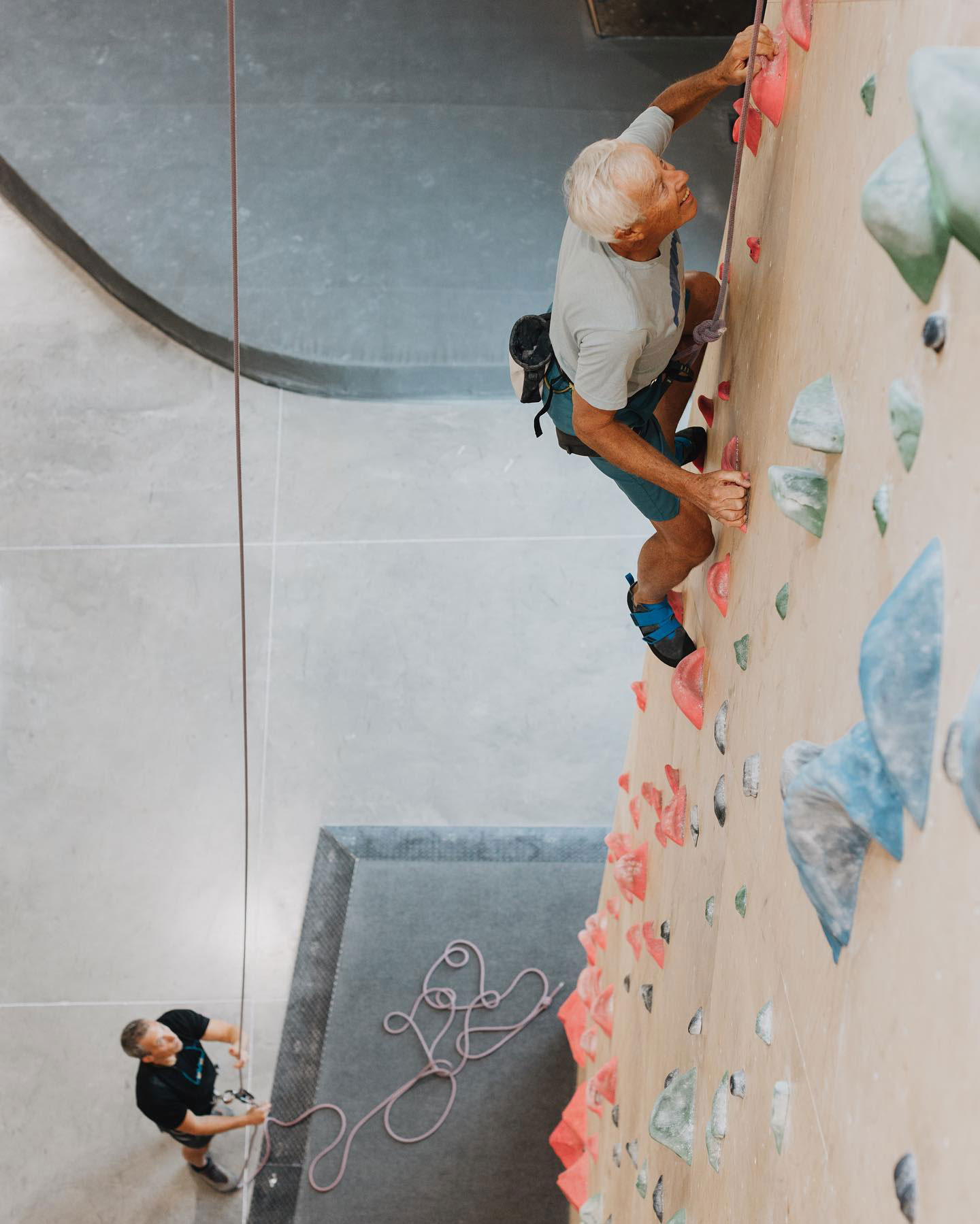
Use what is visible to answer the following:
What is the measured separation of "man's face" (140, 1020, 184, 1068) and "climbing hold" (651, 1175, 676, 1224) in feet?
5.77

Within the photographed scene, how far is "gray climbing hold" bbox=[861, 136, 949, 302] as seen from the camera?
93 centimetres

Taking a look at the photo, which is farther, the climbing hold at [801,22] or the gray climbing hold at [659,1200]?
the gray climbing hold at [659,1200]

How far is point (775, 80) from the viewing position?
5.25 feet

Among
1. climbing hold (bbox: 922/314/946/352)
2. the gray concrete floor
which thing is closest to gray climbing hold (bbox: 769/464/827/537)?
climbing hold (bbox: 922/314/946/352)

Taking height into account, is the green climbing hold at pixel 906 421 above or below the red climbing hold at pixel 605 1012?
above

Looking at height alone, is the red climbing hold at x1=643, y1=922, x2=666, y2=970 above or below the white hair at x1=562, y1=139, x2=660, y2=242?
below

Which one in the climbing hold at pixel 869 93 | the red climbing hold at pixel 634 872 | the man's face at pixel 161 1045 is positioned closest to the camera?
the climbing hold at pixel 869 93

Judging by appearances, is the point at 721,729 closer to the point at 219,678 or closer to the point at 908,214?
the point at 908,214

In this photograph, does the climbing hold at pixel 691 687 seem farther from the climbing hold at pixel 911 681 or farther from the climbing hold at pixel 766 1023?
the climbing hold at pixel 911 681

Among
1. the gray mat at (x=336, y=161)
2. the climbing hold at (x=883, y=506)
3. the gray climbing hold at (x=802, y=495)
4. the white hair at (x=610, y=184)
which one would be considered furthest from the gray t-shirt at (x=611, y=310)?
the gray mat at (x=336, y=161)

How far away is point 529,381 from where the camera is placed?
214 cm

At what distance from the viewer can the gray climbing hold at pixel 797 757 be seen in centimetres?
116

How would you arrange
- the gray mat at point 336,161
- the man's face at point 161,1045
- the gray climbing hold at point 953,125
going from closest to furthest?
the gray climbing hold at point 953,125 < the man's face at point 161,1045 < the gray mat at point 336,161

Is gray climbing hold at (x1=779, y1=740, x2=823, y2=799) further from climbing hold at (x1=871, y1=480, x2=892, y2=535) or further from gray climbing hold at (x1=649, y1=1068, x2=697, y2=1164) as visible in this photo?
gray climbing hold at (x1=649, y1=1068, x2=697, y2=1164)
